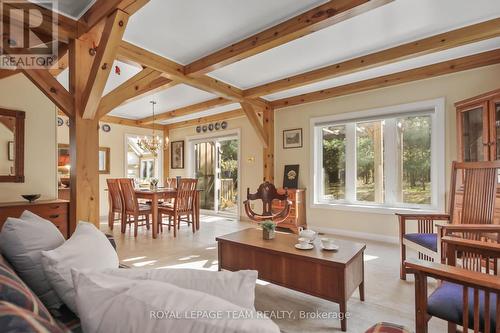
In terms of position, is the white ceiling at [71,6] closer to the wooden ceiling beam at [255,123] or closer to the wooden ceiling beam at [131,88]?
the wooden ceiling beam at [131,88]

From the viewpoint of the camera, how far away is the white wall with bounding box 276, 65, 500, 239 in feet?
11.0

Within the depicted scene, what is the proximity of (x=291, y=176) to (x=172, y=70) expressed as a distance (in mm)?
2767

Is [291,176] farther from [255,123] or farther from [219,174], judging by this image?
[219,174]

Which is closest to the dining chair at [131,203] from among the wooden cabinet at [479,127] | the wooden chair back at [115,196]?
the wooden chair back at [115,196]

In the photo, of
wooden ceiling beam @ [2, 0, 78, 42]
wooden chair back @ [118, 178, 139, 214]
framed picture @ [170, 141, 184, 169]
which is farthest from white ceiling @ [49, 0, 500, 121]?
framed picture @ [170, 141, 184, 169]

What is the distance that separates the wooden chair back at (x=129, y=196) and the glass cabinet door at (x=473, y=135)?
463cm

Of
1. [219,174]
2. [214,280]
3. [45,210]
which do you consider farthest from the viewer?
[219,174]

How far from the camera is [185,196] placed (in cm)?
464

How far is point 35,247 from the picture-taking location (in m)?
1.14

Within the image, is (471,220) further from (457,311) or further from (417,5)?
(417,5)

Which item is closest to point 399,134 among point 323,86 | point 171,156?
point 323,86

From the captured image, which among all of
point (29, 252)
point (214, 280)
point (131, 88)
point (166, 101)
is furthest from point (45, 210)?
point (214, 280)

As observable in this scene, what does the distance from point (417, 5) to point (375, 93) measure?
1.93m

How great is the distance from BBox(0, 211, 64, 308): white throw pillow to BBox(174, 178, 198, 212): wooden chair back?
10.7ft
